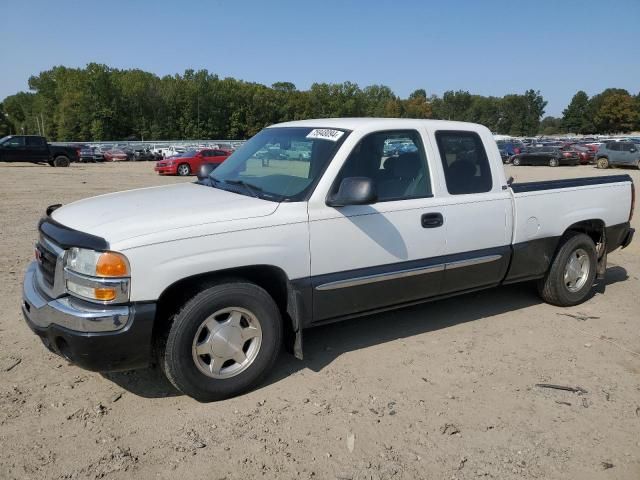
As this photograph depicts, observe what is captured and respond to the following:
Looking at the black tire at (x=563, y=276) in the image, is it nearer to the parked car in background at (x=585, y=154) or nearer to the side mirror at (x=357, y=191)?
the side mirror at (x=357, y=191)

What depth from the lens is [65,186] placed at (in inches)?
738

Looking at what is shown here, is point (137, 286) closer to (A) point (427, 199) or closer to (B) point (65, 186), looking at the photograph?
(A) point (427, 199)

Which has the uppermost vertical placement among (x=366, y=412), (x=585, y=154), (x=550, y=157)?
(x=585, y=154)

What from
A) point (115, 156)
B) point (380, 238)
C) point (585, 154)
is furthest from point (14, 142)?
point (585, 154)

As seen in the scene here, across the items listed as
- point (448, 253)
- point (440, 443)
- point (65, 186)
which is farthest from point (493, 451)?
point (65, 186)

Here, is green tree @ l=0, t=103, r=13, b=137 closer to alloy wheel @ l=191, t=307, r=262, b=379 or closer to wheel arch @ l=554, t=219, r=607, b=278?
wheel arch @ l=554, t=219, r=607, b=278

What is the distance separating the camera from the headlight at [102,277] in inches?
125

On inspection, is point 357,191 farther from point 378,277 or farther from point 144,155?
point 144,155

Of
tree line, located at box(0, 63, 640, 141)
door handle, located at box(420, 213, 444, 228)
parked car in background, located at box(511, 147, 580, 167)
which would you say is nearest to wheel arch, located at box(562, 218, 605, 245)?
door handle, located at box(420, 213, 444, 228)

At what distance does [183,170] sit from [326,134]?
24.8m

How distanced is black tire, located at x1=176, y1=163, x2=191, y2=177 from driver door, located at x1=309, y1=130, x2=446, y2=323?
24.7 metres

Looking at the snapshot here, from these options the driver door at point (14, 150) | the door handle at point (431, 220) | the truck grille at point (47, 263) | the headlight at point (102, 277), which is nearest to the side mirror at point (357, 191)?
the door handle at point (431, 220)

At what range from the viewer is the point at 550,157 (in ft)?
125

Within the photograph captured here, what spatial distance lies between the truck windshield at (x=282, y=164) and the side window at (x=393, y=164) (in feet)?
0.63
